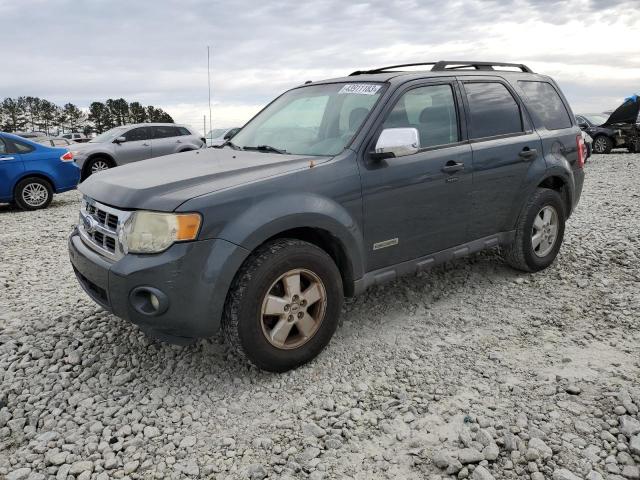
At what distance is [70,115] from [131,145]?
310ft

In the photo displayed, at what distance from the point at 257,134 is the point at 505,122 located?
6.99 ft

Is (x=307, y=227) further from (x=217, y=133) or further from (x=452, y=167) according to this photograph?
(x=217, y=133)

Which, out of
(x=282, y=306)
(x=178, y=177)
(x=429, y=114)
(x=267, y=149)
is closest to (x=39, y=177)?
(x=267, y=149)

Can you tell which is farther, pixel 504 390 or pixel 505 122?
pixel 505 122

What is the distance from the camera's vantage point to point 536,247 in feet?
15.9

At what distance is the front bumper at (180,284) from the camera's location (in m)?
2.76

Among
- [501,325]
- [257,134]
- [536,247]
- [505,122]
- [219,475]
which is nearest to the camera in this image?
[219,475]

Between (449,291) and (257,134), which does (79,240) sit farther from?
(449,291)

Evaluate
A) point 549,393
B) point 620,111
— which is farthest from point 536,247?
point 620,111

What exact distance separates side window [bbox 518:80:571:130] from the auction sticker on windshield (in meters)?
1.76

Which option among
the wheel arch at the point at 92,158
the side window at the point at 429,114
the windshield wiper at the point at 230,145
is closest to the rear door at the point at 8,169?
the wheel arch at the point at 92,158

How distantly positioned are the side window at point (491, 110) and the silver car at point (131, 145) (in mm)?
10684

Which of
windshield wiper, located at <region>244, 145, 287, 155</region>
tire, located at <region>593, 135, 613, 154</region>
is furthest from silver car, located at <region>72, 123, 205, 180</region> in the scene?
tire, located at <region>593, 135, 613, 154</region>

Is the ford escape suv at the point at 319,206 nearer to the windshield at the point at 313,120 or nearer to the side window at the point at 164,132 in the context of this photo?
the windshield at the point at 313,120
